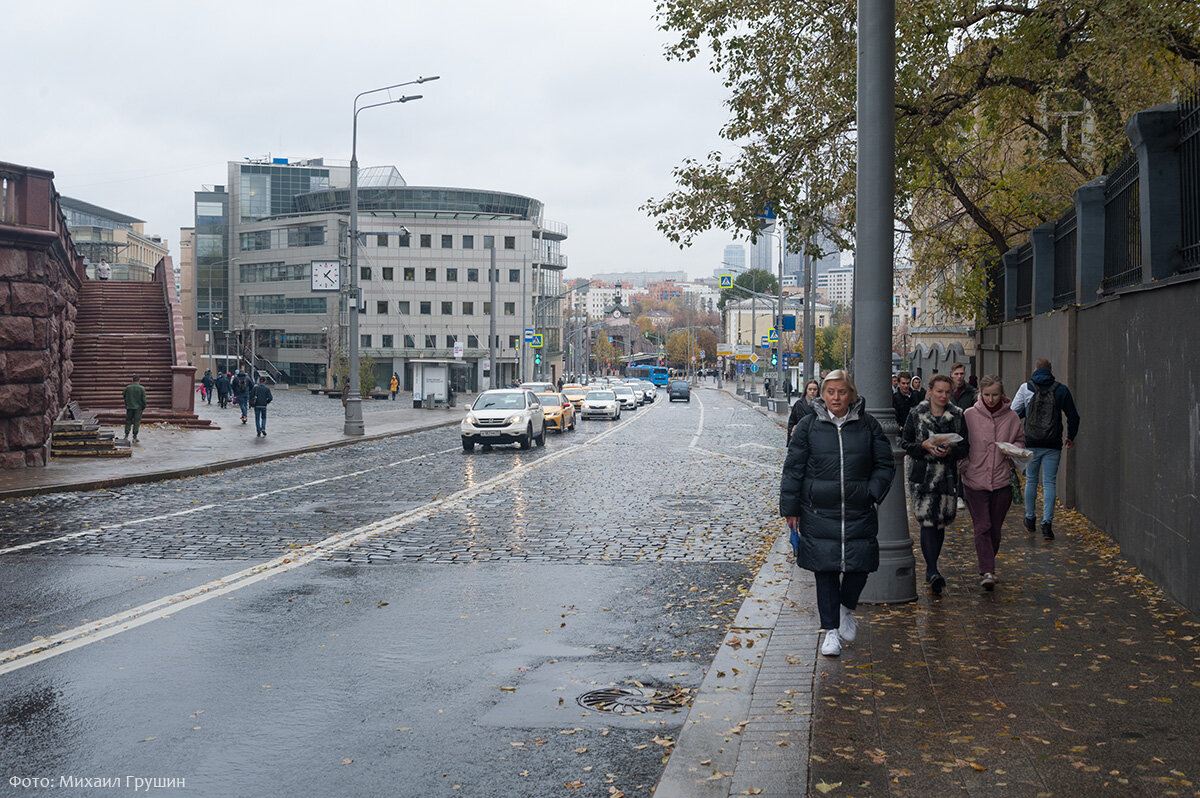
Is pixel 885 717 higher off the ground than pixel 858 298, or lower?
lower

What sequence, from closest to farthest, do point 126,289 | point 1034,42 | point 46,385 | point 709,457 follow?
point 1034,42, point 46,385, point 709,457, point 126,289

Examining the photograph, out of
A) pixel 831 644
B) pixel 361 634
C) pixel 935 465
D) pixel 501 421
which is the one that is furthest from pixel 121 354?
pixel 831 644

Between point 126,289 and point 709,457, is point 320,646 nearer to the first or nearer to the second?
point 709,457

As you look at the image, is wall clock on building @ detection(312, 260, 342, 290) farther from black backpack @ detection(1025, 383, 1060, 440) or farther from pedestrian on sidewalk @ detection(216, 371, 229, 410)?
black backpack @ detection(1025, 383, 1060, 440)

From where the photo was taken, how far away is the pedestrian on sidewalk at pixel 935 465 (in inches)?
359

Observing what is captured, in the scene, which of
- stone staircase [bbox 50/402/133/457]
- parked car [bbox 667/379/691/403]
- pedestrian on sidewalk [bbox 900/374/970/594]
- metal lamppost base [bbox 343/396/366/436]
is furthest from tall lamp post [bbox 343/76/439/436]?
parked car [bbox 667/379/691/403]

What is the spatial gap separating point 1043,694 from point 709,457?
2013 centimetres

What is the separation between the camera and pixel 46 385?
21047 mm

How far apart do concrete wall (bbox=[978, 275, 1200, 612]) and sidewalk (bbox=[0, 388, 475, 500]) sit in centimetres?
1452

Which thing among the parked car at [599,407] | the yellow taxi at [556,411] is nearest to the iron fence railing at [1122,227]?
the yellow taxi at [556,411]

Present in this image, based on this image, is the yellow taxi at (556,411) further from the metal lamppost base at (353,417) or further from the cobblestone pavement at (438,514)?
the cobblestone pavement at (438,514)

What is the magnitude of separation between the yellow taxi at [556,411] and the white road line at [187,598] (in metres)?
22.1

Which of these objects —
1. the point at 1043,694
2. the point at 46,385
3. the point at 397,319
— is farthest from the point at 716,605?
the point at 397,319

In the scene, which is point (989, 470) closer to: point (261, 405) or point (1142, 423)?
point (1142, 423)
